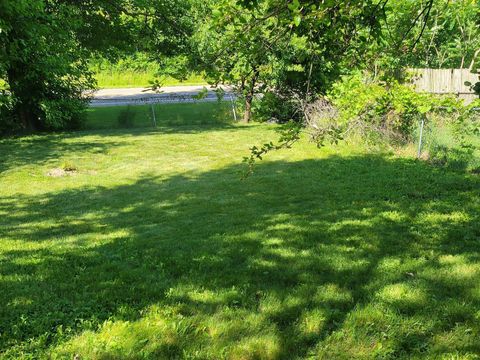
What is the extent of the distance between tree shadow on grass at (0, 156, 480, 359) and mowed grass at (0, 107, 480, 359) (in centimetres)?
2

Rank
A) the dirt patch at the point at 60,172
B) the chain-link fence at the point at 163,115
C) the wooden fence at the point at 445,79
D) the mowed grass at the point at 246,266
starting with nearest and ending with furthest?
the mowed grass at the point at 246,266
the dirt patch at the point at 60,172
the wooden fence at the point at 445,79
the chain-link fence at the point at 163,115

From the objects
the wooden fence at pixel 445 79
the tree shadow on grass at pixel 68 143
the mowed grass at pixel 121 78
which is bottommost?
the tree shadow on grass at pixel 68 143

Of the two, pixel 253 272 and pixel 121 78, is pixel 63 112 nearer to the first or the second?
pixel 253 272

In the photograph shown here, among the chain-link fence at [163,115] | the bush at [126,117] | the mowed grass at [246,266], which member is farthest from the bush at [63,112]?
the mowed grass at [246,266]

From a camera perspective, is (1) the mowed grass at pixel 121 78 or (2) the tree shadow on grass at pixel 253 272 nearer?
(2) the tree shadow on grass at pixel 253 272

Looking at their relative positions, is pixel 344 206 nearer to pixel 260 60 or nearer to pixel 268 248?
pixel 268 248

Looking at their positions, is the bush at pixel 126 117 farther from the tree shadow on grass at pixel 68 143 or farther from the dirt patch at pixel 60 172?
the dirt patch at pixel 60 172

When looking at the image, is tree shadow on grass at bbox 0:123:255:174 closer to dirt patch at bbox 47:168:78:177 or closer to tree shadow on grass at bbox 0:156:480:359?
dirt patch at bbox 47:168:78:177

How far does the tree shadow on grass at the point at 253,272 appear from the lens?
3688 mm

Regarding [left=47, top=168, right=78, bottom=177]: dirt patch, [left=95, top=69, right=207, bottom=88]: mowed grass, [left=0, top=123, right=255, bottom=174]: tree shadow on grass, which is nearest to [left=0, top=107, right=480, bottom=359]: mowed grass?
[left=47, top=168, right=78, bottom=177]: dirt patch

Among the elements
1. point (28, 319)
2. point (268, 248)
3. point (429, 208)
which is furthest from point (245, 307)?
point (429, 208)

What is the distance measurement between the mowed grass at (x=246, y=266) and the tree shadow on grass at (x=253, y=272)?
0.02 metres

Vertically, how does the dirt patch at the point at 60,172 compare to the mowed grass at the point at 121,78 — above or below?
below

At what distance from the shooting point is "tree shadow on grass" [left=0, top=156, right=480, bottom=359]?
369cm
